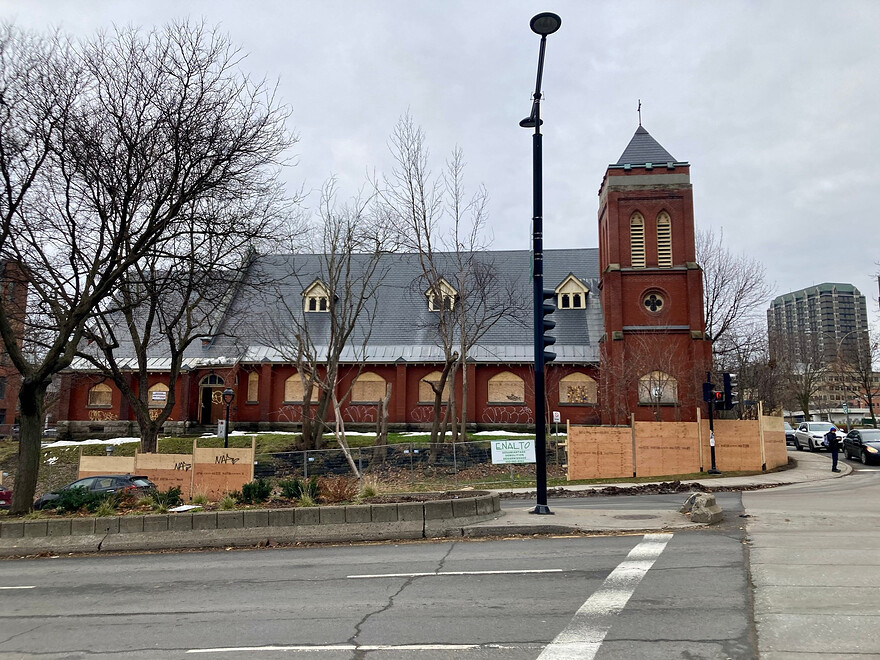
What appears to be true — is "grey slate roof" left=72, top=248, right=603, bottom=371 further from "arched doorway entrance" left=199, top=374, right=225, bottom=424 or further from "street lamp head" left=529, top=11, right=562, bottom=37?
"street lamp head" left=529, top=11, right=562, bottom=37

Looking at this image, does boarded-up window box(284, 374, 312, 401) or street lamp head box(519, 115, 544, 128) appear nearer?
street lamp head box(519, 115, 544, 128)

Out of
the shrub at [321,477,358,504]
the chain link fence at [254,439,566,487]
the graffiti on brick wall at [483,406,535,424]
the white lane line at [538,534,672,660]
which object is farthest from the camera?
the graffiti on brick wall at [483,406,535,424]

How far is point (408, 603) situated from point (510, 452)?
19.0m

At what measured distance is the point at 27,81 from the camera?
14.5m

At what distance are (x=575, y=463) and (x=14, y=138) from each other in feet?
70.9

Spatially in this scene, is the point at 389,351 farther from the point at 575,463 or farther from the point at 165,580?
the point at 165,580

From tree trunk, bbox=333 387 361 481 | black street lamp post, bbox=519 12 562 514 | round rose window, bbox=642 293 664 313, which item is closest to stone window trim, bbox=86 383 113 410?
tree trunk, bbox=333 387 361 481

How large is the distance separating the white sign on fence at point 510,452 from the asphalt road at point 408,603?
1500cm

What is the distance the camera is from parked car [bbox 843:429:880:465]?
94.9 ft

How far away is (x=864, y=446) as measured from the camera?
1164 inches

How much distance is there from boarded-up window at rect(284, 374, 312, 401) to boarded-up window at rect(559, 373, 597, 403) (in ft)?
54.8

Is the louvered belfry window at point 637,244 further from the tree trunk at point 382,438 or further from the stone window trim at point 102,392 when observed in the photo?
the stone window trim at point 102,392

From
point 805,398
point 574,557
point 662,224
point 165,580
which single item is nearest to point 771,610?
point 574,557

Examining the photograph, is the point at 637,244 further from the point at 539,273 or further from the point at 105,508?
the point at 105,508
